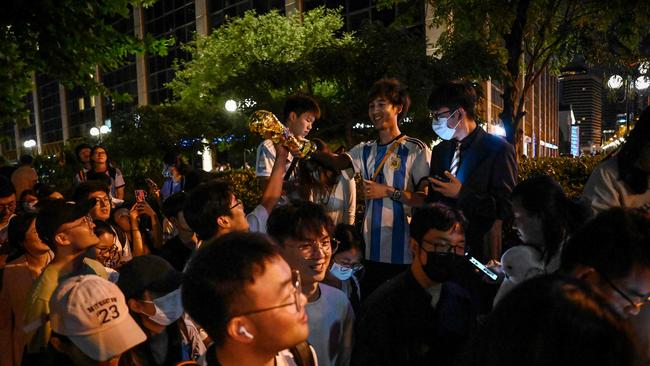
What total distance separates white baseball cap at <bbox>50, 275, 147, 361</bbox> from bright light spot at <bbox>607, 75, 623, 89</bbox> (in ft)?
41.1

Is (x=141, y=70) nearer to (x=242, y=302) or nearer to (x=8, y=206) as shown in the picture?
(x=8, y=206)

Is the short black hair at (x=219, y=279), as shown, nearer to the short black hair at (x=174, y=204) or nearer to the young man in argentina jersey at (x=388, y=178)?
the young man in argentina jersey at (x=388, y=178)

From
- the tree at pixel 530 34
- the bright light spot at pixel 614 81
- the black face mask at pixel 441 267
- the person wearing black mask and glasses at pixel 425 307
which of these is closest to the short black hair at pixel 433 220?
the person wearing black mask and glasses at pixel 425 307

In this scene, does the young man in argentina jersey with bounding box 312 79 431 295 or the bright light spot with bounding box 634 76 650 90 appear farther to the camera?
the bright light spot with bounding box 634 76 650 90

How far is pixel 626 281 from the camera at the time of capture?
68.6 inches

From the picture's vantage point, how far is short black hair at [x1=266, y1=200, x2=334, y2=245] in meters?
2.68

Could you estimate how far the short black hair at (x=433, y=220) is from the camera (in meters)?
2.50

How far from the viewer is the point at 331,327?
2.50 metres

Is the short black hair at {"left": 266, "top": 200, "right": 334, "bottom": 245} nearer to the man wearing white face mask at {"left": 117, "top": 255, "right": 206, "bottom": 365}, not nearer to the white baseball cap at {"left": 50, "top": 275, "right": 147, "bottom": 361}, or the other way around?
the man wearing white face mask at {"left": 117, "top": 255, "right": 206, "bottom": 365}

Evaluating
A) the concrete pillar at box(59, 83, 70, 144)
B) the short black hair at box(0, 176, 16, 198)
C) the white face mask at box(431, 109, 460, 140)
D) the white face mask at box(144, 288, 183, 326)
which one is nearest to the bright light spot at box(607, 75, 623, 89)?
the white face mask at box(431, 109, 460, 140)

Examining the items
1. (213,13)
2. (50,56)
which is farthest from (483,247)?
(213,13)

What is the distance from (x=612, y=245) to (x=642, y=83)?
11066mm

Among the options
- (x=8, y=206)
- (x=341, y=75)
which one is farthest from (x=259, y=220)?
(x=341, y=75)

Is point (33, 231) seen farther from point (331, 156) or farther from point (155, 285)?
point (331, 156)
